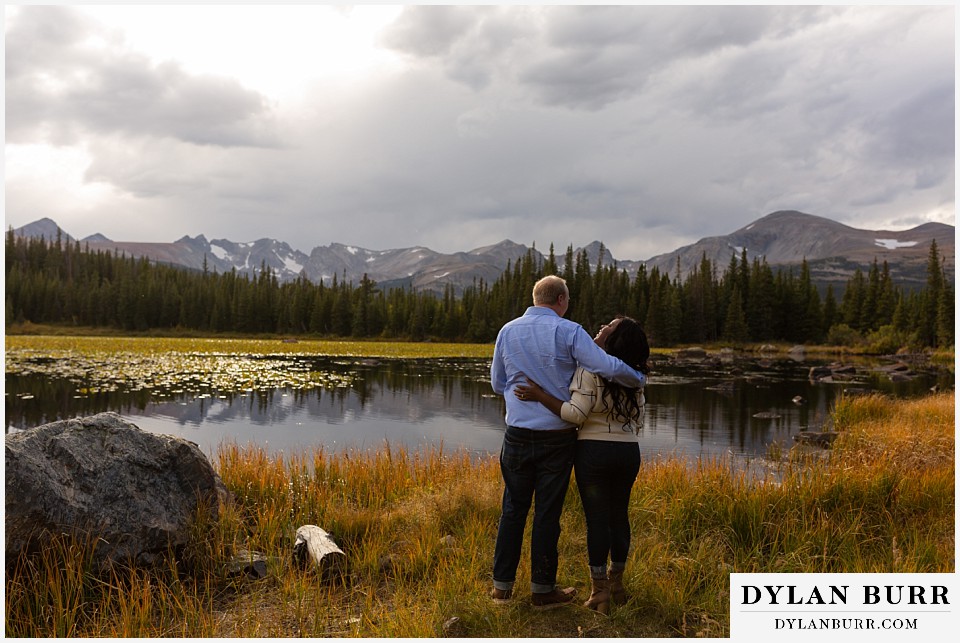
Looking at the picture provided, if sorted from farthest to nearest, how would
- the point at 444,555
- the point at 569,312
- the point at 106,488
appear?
the point at 569,312, the point at 444,555, the point at 106,488

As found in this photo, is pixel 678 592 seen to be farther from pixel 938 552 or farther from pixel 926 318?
pixel 926 318

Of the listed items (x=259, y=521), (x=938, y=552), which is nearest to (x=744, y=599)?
(x=938, y=552)

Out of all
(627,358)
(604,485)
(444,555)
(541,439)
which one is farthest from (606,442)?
(444,555)

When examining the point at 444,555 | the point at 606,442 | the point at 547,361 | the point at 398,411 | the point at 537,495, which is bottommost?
the point at 398,411

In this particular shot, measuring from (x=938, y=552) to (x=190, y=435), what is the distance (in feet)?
56.4

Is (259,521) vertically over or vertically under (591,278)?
under

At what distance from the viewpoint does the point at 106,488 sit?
5828 millimetres

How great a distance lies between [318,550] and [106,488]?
2.06 meters

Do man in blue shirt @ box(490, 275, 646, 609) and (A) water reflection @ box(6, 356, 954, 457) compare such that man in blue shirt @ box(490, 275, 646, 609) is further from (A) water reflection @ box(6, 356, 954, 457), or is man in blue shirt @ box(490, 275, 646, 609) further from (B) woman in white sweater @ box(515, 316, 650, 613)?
(A) water reflection @ box(6, 356, 954, 457)

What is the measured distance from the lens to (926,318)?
245 feet

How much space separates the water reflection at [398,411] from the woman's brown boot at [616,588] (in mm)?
7495

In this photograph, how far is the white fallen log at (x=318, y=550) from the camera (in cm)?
580

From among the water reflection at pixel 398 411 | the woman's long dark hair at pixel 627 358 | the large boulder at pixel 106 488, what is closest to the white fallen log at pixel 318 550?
the large boulder at pixel 106 488

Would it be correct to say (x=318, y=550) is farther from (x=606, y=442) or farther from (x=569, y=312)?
(x=569, y=312)
